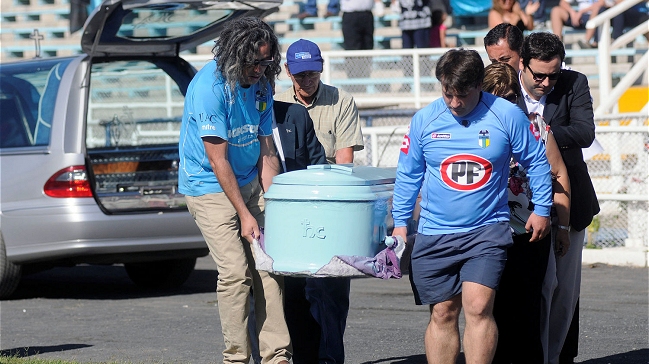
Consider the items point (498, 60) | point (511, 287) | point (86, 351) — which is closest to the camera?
point (511, 287)

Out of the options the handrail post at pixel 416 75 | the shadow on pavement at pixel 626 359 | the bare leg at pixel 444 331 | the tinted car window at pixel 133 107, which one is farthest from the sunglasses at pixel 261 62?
the handrail post at pixel 416 75

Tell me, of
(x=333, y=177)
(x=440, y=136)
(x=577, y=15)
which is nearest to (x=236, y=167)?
(x=333, y=177)

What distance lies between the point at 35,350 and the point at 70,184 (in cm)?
196

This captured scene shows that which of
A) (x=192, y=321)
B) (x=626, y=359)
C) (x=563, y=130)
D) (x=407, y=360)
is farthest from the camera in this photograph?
(x=192, y=321)

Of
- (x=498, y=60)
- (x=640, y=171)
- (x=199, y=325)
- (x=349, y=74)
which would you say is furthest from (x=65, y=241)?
(x=349, y=74)

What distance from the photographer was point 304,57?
6008 millimetres

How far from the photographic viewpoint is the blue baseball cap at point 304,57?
6000 millimetres

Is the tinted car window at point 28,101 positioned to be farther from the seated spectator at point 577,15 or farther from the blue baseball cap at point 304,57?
the seated spectator at point 577,15

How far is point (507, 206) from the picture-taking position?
5062 mm

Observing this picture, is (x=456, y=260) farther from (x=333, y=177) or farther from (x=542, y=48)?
(x=542, y=48)

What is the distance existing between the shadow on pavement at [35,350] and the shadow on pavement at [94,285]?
2.23 m

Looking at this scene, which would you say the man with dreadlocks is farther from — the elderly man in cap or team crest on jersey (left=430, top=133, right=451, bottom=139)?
team crest on jersey (left=430, top=133, right=451, bottom=139)

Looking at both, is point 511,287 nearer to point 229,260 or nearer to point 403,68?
point 229,260

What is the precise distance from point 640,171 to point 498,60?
16.8 ft
